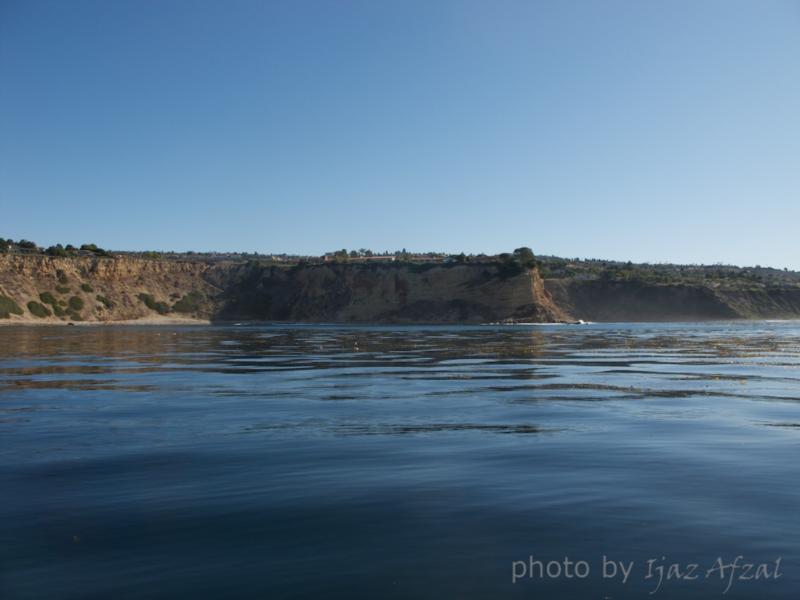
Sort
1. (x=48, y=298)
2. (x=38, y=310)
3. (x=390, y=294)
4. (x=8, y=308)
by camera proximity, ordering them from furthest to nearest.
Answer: (x=390, y=294) < (x=48, y=298) < (x=38, y=310) < (x=8, y=308)

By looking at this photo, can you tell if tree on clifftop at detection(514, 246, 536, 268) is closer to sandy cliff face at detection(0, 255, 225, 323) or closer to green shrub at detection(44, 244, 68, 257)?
sandy cliff face at detection(0, 255, 225, 323)

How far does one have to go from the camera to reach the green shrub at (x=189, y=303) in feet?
443

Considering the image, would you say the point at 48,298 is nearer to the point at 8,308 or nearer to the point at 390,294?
the point at 8,308

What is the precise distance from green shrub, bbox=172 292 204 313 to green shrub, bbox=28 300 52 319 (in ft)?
83.2

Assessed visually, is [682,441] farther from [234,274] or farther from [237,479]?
[234,274]

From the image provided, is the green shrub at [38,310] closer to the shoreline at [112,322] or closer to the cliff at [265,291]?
the cliff at [265,291]

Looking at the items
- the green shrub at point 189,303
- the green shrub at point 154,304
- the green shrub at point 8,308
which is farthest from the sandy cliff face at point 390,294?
the green shrub at point 8,308

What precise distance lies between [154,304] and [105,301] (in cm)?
957

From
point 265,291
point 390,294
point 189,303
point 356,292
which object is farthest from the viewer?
point 265,291

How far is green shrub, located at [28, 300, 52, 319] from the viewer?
10938cm

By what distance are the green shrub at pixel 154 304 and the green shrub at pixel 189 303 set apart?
6.34 feet

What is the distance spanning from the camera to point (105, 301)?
12400 cm

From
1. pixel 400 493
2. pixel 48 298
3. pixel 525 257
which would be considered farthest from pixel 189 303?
pixel 400 493

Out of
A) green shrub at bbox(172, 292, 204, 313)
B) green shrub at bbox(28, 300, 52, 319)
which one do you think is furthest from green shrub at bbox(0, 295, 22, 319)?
green shrub at bbox(172, 292, 204, 313)
